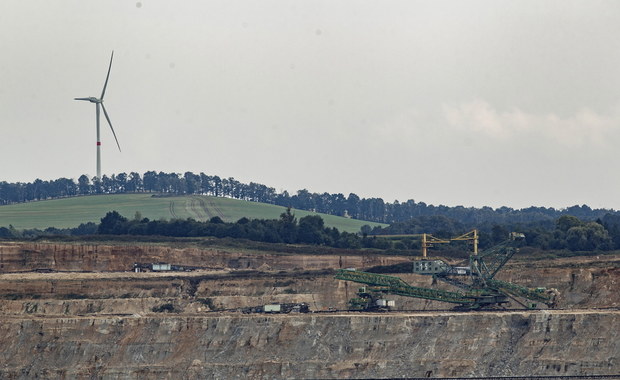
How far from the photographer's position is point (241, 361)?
13100cm

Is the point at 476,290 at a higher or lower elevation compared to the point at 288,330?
higher

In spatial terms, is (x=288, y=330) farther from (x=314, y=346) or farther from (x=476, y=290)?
(x=476, y=290)

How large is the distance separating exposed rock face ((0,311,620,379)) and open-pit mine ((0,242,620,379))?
0.49 feet

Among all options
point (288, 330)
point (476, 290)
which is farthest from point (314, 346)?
point (476, 290)

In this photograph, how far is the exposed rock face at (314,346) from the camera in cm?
12412

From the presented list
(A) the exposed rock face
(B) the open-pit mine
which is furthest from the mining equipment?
(A) the exposed rock face

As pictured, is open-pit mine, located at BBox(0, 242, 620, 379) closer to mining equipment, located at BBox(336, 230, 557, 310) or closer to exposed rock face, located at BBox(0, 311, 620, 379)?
exposed rock face, located at BBox(0, 311, 620, 379)

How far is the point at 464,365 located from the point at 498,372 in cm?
365

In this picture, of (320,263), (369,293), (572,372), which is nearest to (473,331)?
(572,372)

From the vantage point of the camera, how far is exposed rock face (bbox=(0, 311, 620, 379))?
124125mm

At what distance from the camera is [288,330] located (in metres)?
134

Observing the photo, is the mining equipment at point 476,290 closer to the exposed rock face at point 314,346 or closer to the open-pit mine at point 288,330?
the open-pit mine at point 288,330

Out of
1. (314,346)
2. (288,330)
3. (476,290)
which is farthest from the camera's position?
(476,290)

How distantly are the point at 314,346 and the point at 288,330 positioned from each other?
4.09 meters
